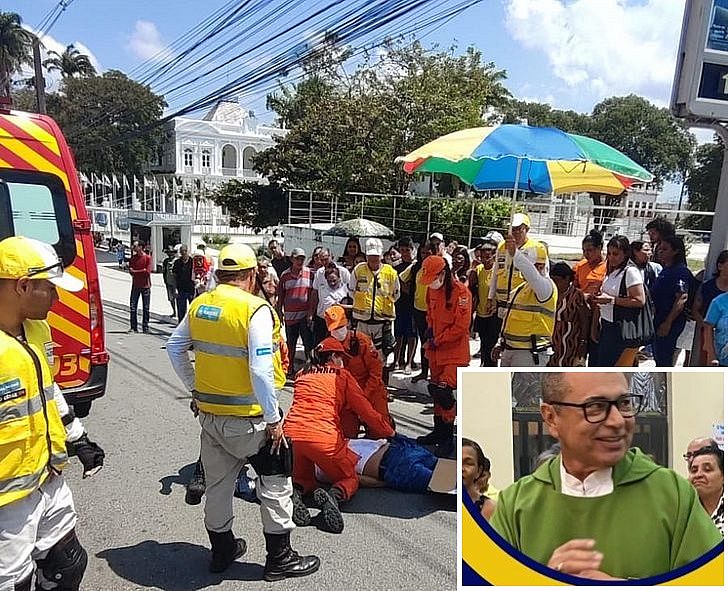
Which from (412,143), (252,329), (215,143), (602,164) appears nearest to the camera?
(252,329)

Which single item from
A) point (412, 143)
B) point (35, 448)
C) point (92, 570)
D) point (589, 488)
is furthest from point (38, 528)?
point (412, 143)

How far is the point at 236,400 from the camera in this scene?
3.03 meters

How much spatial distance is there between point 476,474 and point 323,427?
2155 mm

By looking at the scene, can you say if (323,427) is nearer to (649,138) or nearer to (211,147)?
(211,147)

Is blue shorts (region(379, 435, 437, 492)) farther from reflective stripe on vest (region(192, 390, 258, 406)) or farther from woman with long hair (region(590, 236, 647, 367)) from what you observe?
woman with long hair (region(590, 236, 647, 367))

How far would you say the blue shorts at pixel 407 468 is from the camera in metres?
4.14

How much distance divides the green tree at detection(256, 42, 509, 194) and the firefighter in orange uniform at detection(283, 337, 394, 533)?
15.1 metres

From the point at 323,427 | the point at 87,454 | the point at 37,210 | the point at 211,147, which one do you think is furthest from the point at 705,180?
the point at 87,454

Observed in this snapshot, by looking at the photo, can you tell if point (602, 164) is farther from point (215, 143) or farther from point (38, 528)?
point (215, 143)

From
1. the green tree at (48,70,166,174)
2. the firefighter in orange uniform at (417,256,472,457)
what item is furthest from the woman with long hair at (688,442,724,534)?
the green tree at (48,70,166,174)

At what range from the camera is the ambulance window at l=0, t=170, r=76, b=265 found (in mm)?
4219

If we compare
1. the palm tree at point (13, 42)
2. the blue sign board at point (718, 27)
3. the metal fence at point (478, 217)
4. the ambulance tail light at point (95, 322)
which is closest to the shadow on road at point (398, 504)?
the ambulance tail light at point (95, 322)

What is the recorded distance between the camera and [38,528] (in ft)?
7.70

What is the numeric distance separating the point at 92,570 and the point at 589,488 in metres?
2.64
